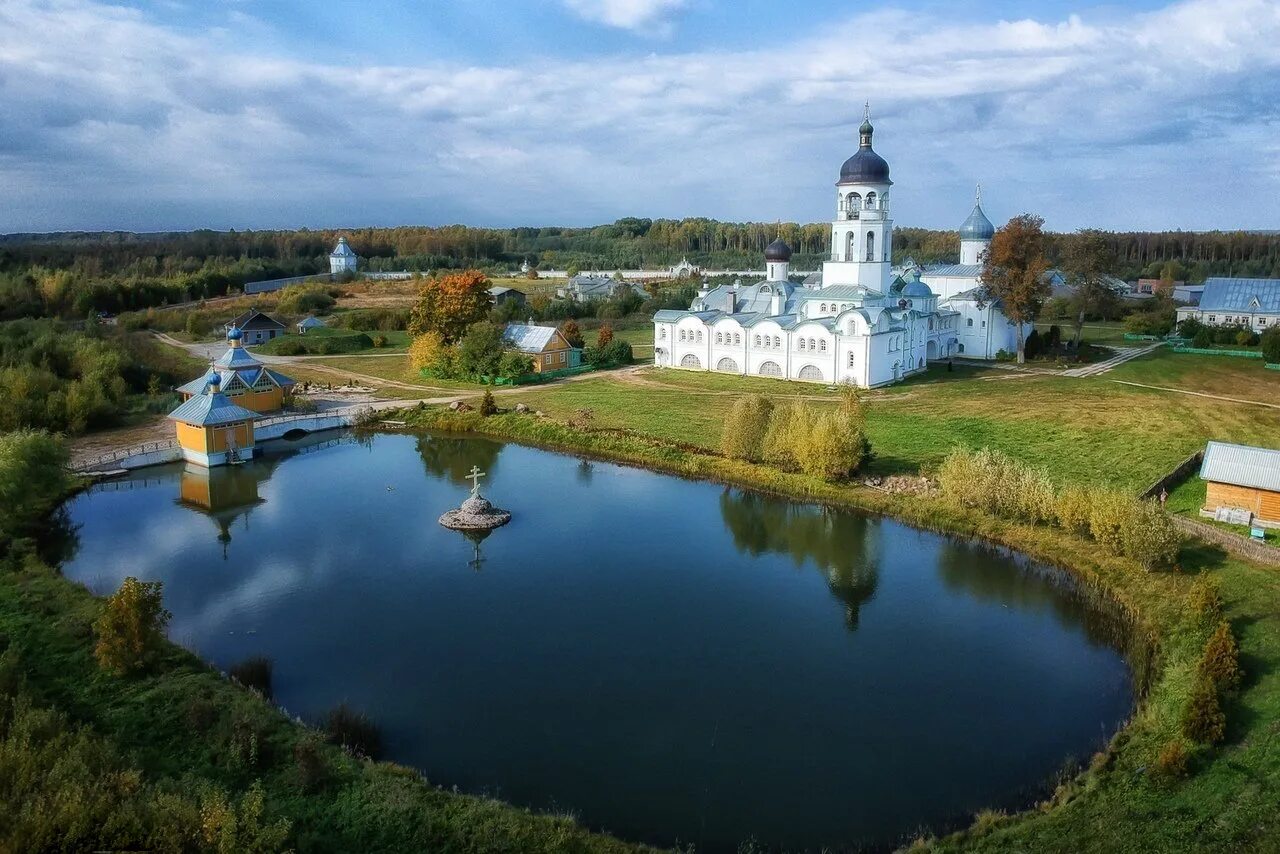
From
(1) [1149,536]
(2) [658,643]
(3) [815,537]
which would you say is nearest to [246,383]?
(3) [815,537]

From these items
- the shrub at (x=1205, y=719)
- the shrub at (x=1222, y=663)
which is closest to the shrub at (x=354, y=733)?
the shrub at (x=1205, y=719)

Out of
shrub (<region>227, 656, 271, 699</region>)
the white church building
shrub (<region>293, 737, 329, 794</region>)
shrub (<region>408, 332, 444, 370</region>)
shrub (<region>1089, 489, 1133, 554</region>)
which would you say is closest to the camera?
shrub (<region>293, 737, 329, 794</region>)

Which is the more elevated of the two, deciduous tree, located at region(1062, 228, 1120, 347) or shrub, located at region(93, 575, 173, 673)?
deciduous tree, located at region(1062, 228, 1120, 347)

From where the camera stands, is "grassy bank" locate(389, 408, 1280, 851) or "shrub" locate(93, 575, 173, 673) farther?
"shrub" locate(93, 575, 173, 673)

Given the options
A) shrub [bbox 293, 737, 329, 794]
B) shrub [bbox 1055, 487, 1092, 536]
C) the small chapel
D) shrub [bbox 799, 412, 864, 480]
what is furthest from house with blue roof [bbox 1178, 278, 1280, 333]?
shrub [bbox 293, 737, 329, 794]

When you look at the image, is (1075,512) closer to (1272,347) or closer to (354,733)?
(354,733)

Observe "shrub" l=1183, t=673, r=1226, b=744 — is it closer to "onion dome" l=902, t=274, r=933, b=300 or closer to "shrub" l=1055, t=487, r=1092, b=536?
"shrub" l=1055, t=487, r=1092, b=536

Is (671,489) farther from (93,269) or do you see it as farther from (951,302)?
(93,269)
